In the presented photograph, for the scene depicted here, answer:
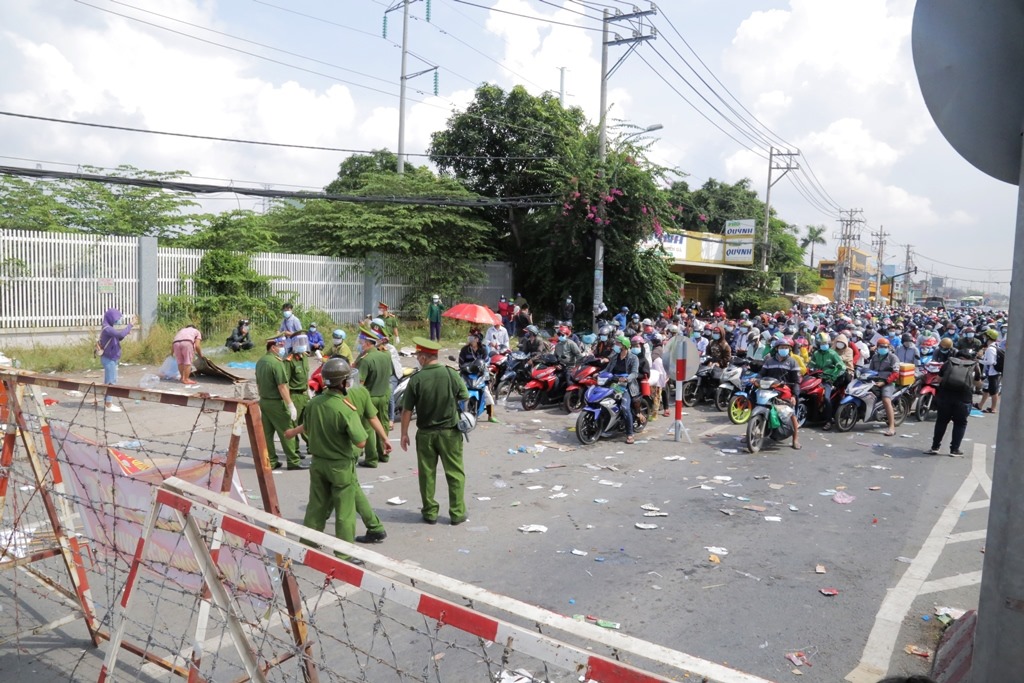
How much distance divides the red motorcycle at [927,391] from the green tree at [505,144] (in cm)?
1708

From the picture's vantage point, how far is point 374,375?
8.44 metres

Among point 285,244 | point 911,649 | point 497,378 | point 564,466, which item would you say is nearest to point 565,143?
point 285,244

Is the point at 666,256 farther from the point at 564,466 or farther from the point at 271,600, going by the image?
the point at 271,600

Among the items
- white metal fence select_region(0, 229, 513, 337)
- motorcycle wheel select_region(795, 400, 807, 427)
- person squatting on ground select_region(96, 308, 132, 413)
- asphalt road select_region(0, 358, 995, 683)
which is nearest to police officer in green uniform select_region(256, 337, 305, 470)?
asphalt road select_region(0, 358, 995, 683)

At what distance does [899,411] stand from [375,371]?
9081mm

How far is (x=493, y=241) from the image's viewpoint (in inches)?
1133

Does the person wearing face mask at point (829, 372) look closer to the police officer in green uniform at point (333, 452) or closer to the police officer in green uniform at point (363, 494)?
the police officer in green uniform at point (363, 494)

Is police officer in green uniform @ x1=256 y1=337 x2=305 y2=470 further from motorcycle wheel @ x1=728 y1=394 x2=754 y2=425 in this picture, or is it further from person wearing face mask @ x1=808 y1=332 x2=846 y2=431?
person wearing face mask @ x1=808 y1=332 x2=846 y2=431

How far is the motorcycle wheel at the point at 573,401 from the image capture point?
1216cm

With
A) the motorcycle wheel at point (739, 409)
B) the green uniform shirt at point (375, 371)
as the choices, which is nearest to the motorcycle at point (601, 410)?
the motorcycle wheel at point (739, 409)

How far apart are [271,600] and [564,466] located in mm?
6006

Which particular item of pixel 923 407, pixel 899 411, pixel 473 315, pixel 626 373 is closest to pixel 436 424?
pixel 626 373

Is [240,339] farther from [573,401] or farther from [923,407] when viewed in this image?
[923,407]

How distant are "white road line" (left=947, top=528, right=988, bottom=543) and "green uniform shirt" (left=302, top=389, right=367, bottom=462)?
5197 millimetres
